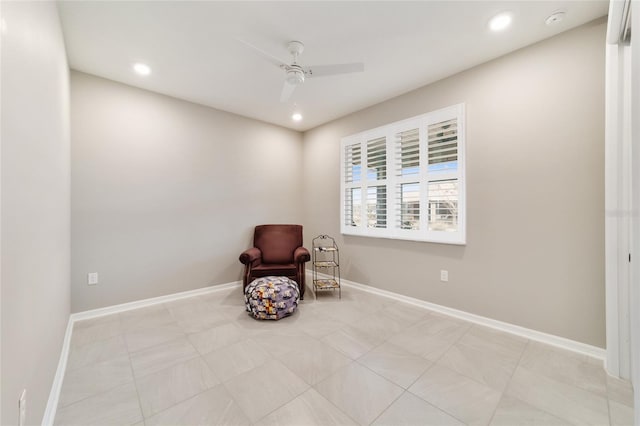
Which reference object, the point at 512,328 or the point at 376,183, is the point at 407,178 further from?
the point at 512,328

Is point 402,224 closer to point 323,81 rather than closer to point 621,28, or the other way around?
point 323,81

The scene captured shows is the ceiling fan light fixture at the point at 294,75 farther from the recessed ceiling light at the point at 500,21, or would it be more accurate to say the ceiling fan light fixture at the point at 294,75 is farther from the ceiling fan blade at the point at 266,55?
the recessed ceiling light at the point at 500,21

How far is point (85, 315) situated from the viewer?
2893 mm

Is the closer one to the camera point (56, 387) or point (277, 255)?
point (56, 387)

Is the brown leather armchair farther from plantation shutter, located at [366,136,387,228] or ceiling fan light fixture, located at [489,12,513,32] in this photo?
ceiling fan light fixture, located at [489,12,513,32]

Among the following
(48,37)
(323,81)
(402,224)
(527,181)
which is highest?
(323,81)

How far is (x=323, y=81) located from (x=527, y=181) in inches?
92.9

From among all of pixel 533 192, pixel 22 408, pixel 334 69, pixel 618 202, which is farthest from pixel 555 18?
pixel 22 408

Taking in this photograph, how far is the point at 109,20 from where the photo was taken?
215 centimetres

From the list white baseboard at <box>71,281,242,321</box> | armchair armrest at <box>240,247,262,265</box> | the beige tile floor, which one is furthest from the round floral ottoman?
white baseboard at <box>71,281,242,321</box>

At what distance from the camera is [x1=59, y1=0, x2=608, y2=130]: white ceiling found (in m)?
2.02

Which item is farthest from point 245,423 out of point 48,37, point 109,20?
point 109,20

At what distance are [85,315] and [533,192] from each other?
4741 mm

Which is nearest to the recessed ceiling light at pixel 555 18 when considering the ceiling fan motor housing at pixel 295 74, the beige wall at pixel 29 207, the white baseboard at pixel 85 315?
the ceiling fan motor housing at pixel 295 74
